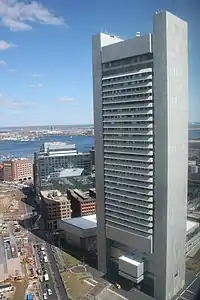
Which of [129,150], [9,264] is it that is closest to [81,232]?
[9,264]

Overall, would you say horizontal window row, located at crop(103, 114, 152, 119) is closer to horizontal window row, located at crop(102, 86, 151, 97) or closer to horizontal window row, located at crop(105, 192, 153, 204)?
horizontal window row, located at crop(102, 86, 151, 97)

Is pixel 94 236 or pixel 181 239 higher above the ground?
pixel 181 239

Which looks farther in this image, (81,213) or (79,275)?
(81,213)

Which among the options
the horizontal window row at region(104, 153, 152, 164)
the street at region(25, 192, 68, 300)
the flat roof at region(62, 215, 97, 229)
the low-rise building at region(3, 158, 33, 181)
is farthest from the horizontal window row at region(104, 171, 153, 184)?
the low-rise building at region(3, 158, 33, 181)

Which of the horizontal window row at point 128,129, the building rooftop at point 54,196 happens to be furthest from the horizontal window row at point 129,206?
the building rooftop at point 54,196

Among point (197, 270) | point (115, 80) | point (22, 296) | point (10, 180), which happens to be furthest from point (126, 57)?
point (10, 180)

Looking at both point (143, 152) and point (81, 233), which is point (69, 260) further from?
point (143, 152)

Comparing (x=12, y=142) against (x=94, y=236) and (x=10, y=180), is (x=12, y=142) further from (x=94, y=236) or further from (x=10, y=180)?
(x=94, y=236)
